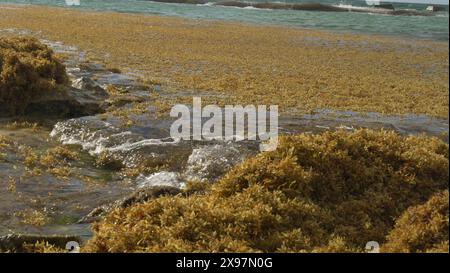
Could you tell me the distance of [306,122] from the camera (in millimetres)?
16375

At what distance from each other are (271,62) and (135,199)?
2375 cm

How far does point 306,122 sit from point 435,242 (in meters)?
10.7

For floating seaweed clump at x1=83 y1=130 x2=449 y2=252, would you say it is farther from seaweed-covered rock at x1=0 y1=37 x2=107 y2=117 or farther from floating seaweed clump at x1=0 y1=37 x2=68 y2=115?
floating seaweed clump at x1=0 y1=37 x2=68 y2=115

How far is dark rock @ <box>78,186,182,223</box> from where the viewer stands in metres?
8.81

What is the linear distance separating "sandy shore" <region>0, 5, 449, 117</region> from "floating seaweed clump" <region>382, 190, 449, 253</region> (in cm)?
447

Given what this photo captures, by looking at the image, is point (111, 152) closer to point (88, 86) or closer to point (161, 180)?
point (161, 180)

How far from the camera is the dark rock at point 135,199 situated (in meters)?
8.81

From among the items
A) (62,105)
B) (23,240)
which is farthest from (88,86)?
(23,240)

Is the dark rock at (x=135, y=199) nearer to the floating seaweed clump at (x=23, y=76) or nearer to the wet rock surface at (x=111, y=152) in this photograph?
the wet rock surface at (x=111, y=152)

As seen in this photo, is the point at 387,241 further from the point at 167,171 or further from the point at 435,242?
the point at 167,171

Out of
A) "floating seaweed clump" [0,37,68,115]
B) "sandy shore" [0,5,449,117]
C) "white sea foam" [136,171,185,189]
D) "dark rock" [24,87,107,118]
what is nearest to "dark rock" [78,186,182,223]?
"white sea foam" [136,171,185,189]

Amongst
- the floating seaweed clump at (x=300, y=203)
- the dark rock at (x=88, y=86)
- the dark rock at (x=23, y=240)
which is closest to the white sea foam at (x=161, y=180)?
the floating seaweed clump at (x=300, y=203)

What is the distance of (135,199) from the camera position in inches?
350
